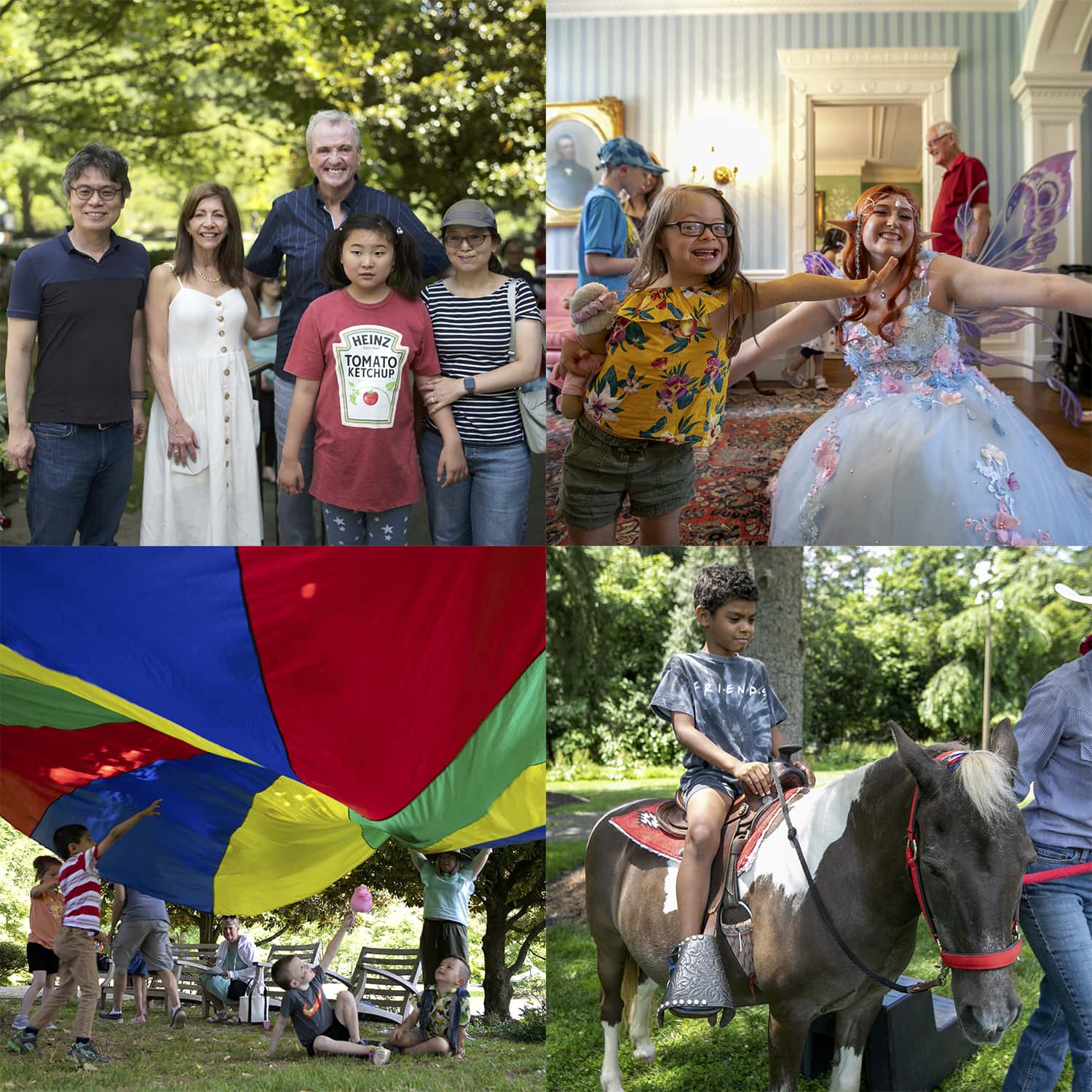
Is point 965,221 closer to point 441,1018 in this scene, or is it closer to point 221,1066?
point 441,1018

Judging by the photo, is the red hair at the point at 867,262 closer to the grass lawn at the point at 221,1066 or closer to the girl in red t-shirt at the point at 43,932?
the grass lawn at the point at 221,1066

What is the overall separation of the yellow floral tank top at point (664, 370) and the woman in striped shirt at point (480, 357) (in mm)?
413

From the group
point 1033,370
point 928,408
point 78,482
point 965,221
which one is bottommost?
point 78,482

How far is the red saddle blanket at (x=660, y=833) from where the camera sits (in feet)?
11.4

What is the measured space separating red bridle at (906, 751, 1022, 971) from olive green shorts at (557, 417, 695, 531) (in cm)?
125

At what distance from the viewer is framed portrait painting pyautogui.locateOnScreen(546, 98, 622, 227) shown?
3977mm

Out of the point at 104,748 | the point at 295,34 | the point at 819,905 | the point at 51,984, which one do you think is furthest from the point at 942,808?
the point at 295,34

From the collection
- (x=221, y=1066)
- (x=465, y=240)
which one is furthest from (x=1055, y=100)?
(x=221, y=1066)

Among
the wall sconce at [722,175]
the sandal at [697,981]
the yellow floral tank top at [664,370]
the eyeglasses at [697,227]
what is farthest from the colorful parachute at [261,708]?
the wall sconce at [722,175]

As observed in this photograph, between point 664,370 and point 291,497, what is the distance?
136 centimetres

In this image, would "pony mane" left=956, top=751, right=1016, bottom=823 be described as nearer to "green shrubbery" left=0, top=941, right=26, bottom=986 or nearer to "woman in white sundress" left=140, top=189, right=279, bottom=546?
"woman in white sundress" left=140, top=189, right=279, bottom=546

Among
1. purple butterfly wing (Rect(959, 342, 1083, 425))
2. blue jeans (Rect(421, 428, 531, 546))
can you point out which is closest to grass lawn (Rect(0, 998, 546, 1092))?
blue jeans (Rect(421, 428, 531, 546))

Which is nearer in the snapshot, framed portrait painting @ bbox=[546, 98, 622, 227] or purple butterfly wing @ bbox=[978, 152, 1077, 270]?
purple butterfly wing @ bbox=[978, 152, 1077, 270]

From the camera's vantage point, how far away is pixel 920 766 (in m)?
3.01
